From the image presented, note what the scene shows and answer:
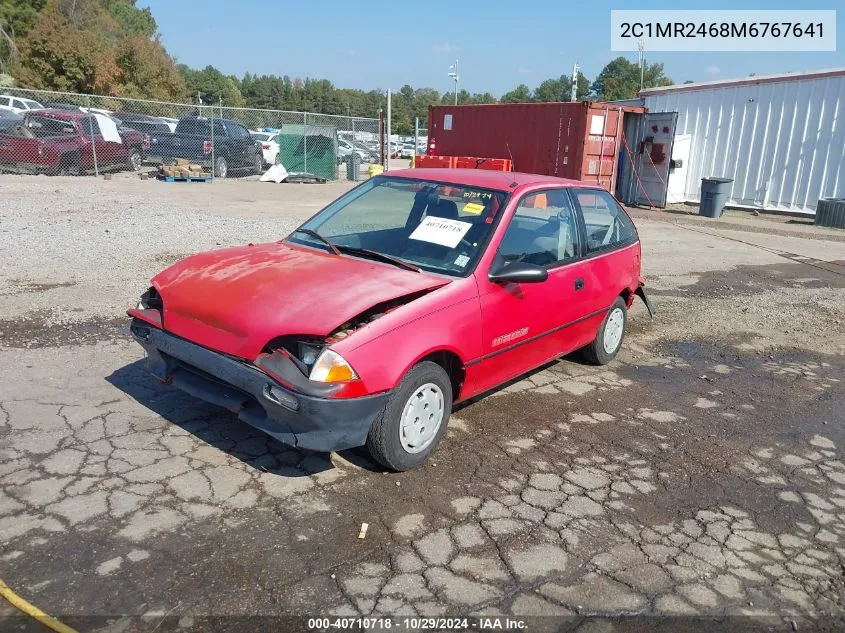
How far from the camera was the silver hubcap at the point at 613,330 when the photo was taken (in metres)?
5.80

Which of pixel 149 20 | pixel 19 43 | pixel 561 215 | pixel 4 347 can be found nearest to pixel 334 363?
pixel 561 215

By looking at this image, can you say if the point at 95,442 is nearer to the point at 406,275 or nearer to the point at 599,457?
the point at 406,275

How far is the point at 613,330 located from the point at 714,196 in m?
14.4

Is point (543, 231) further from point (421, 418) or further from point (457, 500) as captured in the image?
point (457, 500)

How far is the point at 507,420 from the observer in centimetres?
463

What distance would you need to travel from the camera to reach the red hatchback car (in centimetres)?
339

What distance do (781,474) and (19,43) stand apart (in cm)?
5260

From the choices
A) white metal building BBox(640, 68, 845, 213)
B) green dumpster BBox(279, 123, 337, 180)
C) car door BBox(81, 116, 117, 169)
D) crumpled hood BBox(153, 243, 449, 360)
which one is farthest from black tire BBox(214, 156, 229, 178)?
crumpled hood BBox(153, 243, 449, 360)

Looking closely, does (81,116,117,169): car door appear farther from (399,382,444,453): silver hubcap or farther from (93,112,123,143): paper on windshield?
(399,382,444,453): silver hubcap

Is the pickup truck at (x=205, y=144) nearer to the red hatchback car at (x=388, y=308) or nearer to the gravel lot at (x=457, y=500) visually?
the gravel lot at (x=457, y=500)

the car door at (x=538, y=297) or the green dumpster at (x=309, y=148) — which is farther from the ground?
the green dumpster at (x=309, y=148)

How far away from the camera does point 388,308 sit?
3.67 meters

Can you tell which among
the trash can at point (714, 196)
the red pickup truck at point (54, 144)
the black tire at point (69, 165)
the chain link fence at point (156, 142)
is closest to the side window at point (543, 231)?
the trash can at point (714, 196)

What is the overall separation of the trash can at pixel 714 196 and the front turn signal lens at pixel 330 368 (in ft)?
57.8
